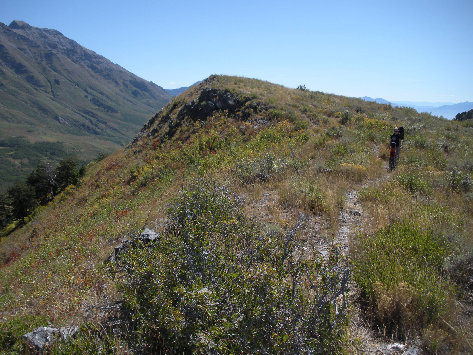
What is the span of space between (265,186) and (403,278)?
17.3 feet

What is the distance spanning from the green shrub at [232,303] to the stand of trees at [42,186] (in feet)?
132

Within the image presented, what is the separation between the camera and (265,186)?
28.6 ft

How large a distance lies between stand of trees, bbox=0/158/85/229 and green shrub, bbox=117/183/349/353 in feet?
132

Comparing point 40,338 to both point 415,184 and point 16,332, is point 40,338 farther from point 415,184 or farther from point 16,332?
point 415,184

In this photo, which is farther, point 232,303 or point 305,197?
point 305,197

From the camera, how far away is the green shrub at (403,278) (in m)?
3.39

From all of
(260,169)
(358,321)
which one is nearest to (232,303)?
(358,321)

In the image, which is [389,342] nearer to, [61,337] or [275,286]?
[275,286]

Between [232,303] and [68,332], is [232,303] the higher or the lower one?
the higher one

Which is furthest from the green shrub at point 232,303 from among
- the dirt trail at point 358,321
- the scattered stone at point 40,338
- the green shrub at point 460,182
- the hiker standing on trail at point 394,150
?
the hiker standing on trail at point 394,150

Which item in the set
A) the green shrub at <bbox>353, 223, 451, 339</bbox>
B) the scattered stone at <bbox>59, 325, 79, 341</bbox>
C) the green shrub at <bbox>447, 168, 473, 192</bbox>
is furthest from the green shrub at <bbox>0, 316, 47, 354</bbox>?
the green shrub at <bbox>447, 168, 473, 192</bbox>

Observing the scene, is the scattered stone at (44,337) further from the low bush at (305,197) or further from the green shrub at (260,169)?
the green shrub at (260,169)

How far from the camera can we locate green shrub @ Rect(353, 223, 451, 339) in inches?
134

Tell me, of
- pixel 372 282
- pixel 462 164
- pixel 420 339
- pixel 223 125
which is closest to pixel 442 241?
pixel 372 282
